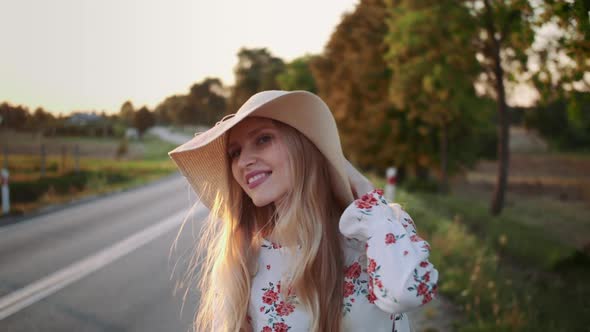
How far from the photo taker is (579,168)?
1442 inches

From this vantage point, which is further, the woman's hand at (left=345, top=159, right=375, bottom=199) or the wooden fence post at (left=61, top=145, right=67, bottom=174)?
the wooden fence post at (left=61, top=145, right=67, bottom=174)

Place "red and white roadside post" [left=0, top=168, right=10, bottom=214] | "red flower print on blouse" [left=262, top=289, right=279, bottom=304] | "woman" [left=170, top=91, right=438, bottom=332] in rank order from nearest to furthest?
"woman" [left=170, top=91, right=438, bottom=332] → "red flower print on blouse" [left=262, top=289, right=279, bottom=304] → "red and white roadside post" [left=0, top=168, right=10, bottom=214]

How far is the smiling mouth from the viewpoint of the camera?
2027 millimetres

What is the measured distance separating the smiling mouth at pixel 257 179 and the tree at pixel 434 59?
43.7ft

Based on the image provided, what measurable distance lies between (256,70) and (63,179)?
36.0 metres

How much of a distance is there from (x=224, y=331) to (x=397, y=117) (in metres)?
20.8

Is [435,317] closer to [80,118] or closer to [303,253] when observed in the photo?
[303,253]

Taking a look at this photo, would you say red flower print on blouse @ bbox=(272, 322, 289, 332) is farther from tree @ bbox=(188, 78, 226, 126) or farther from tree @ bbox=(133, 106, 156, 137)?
tree @ bbox=(133, 106, 156, 137)

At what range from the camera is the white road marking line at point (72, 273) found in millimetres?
3227

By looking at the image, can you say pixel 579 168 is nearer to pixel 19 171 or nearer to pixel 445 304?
pixel 445 304

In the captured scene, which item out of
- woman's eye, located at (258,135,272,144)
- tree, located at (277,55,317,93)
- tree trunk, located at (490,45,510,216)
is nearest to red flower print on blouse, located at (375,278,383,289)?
woman's eye, located at (258,135,272,144)

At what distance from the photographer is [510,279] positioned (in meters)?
6.67

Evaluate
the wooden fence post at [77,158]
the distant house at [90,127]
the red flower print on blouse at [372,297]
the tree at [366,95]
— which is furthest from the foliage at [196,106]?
the tree at [366,95]

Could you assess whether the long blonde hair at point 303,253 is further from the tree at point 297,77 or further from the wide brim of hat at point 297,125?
the tree at point 297,77
